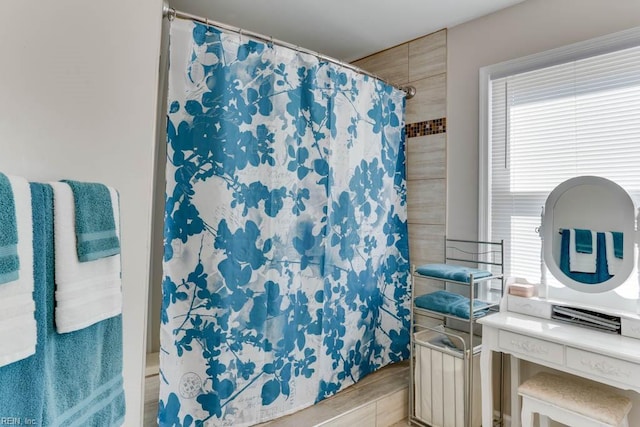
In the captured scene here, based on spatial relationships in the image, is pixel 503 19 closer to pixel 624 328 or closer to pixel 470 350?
pixel 624 328

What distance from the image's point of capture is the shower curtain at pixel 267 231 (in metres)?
1.54

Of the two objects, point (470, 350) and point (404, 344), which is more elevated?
point (470, 350)

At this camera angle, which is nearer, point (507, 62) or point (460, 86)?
point (507, 62)

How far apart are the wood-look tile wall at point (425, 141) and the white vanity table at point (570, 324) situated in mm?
687

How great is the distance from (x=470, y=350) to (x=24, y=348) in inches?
74.0

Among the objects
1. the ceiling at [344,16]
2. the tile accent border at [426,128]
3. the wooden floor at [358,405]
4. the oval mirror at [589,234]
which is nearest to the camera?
the oval mirror at [589,234]

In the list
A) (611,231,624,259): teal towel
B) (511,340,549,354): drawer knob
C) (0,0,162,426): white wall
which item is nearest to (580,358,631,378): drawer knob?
(511,340,549,354): drawer knob

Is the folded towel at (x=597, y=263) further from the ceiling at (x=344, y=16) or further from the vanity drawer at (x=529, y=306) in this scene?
the ceiling at (x=344, y=16)

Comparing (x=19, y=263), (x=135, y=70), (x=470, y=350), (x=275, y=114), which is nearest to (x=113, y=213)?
(x=19, y=263)

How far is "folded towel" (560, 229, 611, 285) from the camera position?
5.64ft

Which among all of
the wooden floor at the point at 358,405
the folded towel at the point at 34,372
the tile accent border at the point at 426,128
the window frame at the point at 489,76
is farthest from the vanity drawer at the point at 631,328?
the folded towel at the point at 34,372

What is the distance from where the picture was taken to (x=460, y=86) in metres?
2.34

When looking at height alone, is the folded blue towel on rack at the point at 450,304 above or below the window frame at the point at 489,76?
below

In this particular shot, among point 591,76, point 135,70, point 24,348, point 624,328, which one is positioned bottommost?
point 624,328
